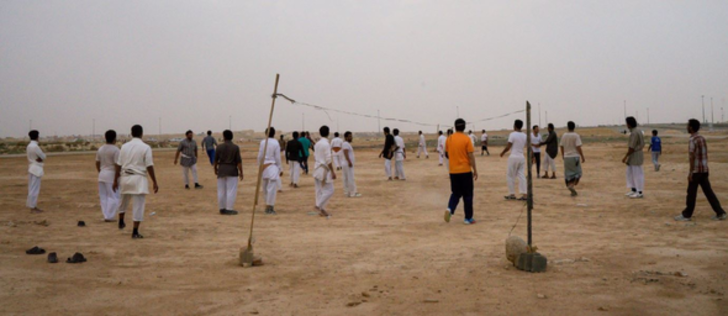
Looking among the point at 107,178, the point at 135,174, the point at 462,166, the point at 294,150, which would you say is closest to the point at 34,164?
the point at 107,178

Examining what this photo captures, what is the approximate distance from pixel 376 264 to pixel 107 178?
21.9ft

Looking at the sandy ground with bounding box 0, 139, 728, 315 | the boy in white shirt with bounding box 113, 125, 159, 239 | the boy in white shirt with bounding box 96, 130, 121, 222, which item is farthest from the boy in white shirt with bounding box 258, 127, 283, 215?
the boy in white shirt with bounding box 113, 125, 159, 239

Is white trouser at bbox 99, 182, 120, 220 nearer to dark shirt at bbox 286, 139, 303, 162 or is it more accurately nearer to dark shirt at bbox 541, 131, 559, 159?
dark shirt at bbox 286, 139, 303, 162

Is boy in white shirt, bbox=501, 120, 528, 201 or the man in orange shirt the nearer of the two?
the man in orange shirt

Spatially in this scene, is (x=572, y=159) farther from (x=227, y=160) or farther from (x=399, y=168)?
(x=227, y=160)

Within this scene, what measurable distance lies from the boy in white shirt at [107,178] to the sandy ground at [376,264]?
0.45m

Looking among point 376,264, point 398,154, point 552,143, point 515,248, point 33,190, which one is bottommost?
point 376,264

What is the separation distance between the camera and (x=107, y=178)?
10.5m

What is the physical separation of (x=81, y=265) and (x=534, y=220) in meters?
7.47

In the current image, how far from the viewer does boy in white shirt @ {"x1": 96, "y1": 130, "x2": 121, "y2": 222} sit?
10430 mm

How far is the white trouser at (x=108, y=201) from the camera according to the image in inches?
412

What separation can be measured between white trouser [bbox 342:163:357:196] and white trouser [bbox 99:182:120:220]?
19.2ft

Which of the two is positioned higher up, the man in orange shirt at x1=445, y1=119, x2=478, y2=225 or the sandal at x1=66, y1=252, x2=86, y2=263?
the man in orange shirt at x1=445, y1=119, x2=478, y2=225

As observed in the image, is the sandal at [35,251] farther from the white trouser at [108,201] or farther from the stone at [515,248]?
the stone at [515,248]
